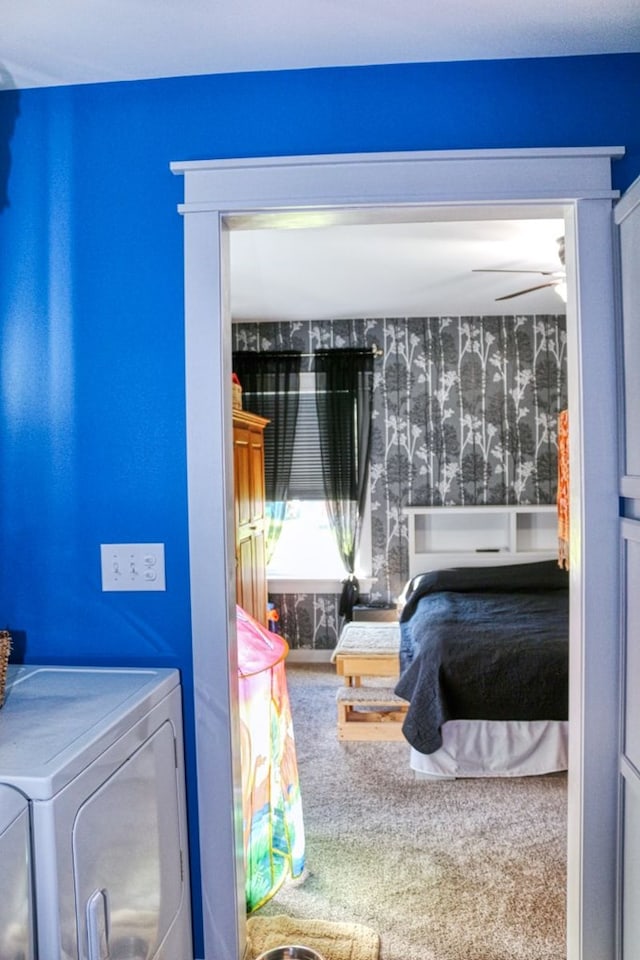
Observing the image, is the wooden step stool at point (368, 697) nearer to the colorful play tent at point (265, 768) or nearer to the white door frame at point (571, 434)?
the colorful play tent at point (265, 768)

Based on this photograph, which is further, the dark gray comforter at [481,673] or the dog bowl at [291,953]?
the dark gray comforter at [481,673]

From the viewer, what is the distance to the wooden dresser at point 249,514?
353cm

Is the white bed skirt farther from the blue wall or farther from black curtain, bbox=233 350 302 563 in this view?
black curtain, bbox=233 350 302 563

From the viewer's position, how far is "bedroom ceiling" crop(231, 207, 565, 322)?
3150mm

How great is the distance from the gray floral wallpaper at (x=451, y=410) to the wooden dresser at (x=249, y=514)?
1278 millimetres

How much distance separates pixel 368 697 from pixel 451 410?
7.73 feet

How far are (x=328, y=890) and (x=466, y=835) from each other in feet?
2.22

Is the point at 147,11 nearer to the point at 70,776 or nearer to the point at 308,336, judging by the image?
the point at 70,776

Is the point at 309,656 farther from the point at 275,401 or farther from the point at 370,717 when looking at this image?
the point at 275,401

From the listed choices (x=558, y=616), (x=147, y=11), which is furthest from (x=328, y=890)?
(x=147, y=11)

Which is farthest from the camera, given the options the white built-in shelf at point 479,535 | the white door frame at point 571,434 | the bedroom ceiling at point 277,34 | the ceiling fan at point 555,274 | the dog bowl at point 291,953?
the white built-in shelf at point 479,535

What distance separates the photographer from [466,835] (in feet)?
9.32

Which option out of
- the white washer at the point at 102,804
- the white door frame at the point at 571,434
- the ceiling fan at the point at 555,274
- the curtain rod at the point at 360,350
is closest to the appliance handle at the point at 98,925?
the white washer at the point at 102,804

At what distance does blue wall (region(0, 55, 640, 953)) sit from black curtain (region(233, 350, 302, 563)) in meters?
3.48
